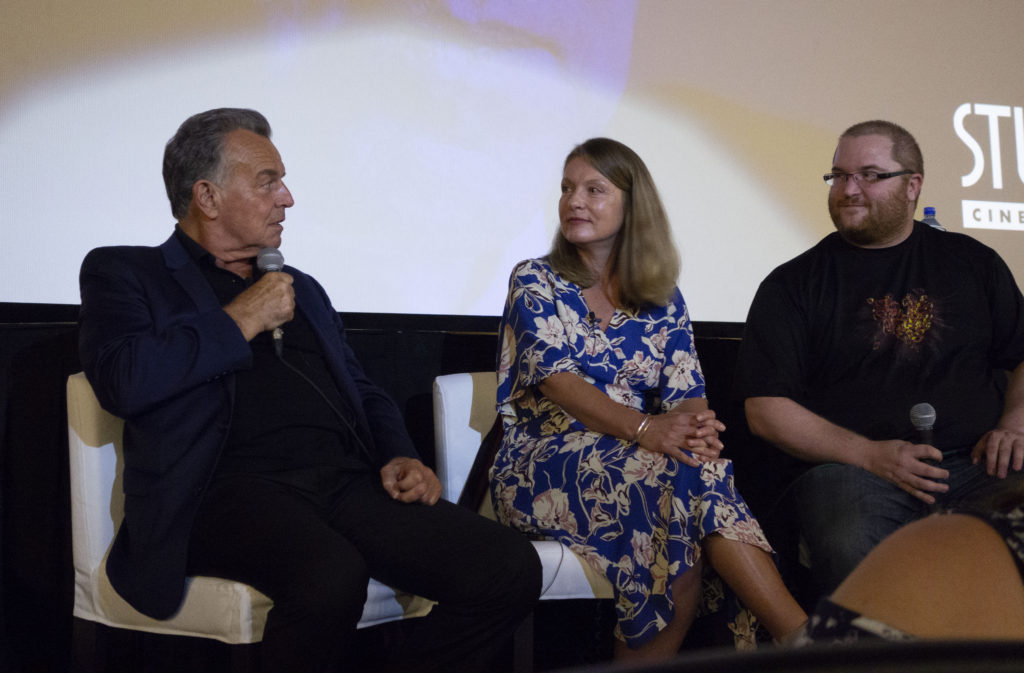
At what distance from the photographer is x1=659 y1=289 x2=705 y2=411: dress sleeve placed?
2.39 m

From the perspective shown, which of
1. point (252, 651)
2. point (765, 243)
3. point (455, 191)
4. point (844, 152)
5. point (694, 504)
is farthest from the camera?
point (765, 243)

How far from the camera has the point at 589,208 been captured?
250 cm

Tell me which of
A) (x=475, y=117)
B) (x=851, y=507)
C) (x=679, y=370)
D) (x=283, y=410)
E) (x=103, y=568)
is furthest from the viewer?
(x=475, y=117)

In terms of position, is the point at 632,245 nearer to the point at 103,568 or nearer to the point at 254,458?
the point at 254,458

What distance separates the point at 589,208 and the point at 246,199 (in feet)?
2.88

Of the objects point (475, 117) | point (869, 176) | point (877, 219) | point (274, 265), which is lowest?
point (274, 265)

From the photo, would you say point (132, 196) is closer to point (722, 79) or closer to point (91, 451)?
point (91, 451)

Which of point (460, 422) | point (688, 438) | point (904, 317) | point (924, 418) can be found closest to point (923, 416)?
point (924, 418)

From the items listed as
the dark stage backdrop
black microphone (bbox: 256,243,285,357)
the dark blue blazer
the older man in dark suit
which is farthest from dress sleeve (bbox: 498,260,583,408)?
the dark stage backdrop

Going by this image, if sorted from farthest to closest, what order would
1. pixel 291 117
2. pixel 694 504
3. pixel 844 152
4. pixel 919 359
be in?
pixel 291 117, pixel 844 152, pixel 919 359, pixel 694 504

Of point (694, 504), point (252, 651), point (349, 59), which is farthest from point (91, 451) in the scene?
point (349, 59)

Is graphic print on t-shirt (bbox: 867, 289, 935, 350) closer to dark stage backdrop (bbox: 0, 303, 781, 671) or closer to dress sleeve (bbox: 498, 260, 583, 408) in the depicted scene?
dress sleeve (bbox: 498, 260, 583, 408)

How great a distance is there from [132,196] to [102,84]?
308 millimetres

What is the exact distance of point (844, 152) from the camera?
2494 mm
